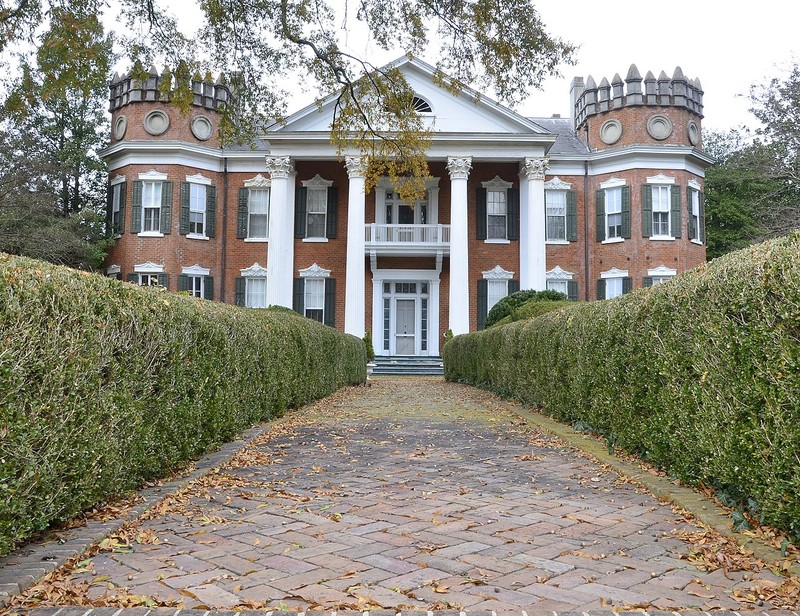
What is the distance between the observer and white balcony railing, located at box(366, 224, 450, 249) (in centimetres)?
2578

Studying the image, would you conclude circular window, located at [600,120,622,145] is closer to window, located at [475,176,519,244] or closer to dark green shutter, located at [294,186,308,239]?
window, located at [475,176,519,244]

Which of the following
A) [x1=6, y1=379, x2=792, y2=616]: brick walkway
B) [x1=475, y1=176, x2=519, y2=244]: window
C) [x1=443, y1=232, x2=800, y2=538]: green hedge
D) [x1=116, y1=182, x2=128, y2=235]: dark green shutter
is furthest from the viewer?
[x1=475, y1=176, x2=519, y2=244]: window

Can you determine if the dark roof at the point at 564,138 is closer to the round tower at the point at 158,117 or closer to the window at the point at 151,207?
the round tower at the point at 158,117

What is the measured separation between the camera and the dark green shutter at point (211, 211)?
87.7ft

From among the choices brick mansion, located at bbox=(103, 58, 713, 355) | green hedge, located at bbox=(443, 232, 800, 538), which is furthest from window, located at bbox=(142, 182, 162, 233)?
green hedge, located at bbox=(443, 232, 800, 538)

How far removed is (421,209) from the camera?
27656mm

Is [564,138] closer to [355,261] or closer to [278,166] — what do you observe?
[355,261]

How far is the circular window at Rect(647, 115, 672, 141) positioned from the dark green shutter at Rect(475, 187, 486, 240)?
6735mm

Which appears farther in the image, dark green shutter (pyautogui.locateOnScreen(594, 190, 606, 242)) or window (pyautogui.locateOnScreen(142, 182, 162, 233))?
dark green shutter (pyautogui.locateOnScreen(594, 190, 606, 242))

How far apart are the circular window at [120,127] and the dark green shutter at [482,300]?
15.0 m

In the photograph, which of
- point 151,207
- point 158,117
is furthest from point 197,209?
point 158,117

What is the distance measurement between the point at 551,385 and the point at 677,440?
4032mm

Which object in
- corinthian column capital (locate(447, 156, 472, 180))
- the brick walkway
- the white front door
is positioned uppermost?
corinthian column capital (locate(447, 156, 472, 180))

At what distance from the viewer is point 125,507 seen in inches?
165
